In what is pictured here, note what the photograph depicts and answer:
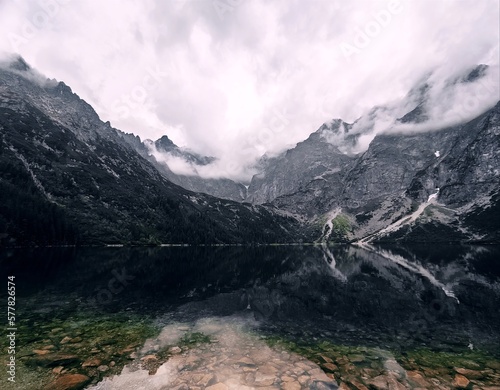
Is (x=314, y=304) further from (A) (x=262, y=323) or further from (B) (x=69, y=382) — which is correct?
(B) (x=69, y=382)

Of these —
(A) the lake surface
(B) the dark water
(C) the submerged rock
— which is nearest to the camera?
(C) the submerged rock

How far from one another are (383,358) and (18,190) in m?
220

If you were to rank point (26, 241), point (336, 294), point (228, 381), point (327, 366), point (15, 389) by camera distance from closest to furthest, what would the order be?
point (15, 389)
point (228, 381)
point (327, 366)
point (336, 294)
point (26, 241)

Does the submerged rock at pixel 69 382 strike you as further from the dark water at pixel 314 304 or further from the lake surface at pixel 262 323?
the dark water at pixel 314 304

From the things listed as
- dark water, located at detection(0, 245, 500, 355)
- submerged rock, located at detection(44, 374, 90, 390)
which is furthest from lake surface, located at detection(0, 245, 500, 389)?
submerged rock, located at detection(44, 374, 90, 390)

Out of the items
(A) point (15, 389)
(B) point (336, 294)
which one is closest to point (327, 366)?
(A) point (15, 389)

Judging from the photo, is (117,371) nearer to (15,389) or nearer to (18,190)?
(15,389)

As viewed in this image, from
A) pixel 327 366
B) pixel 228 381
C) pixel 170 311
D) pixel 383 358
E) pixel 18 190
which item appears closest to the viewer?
pixel 228 381

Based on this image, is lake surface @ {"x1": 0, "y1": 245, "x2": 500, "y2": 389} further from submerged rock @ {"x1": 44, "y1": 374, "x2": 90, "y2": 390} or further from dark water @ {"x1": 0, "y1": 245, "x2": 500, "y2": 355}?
submerged rock @ {"x1": 44, "y1": 374, "x2": 90, "y2": 390}

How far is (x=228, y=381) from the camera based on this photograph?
15.6 m

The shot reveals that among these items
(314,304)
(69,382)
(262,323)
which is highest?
(314,304)

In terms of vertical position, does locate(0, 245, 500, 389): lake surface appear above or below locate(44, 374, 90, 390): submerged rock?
above

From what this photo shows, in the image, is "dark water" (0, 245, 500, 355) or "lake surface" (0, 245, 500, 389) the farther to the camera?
"dark water" (0, 245, 500, 355)

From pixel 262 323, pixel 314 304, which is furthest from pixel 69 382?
pixel 314 304
